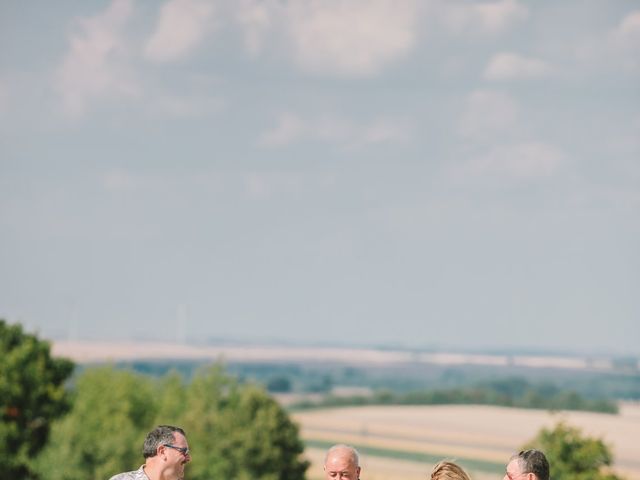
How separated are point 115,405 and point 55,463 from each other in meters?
16.2

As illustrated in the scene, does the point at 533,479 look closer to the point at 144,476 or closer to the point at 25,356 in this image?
the point at 144,476

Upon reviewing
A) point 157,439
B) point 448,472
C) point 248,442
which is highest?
point 157,439

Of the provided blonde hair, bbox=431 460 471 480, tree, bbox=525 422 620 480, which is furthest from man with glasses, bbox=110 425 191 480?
tree, bbox=525 422 620 480

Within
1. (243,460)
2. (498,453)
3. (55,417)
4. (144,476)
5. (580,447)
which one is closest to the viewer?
(144,476)

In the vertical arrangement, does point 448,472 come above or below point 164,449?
below

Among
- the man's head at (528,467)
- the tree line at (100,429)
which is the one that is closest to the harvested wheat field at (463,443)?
the tree line at (100,429)

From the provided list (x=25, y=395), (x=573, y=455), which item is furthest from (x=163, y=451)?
(x=25, y=395)

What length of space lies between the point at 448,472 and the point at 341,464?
1.19m

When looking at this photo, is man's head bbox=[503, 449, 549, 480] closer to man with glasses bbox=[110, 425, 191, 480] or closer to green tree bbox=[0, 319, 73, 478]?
man with glasses bbox=[110, 425, 191, 480]

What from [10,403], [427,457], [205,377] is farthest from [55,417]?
[427,457]

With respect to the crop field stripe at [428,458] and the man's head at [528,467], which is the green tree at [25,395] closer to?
the crop field stripe at [428,458]

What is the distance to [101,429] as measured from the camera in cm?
10656

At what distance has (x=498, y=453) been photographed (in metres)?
156

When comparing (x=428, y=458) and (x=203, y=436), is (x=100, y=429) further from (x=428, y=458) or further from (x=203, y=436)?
(x=428, y=458)
